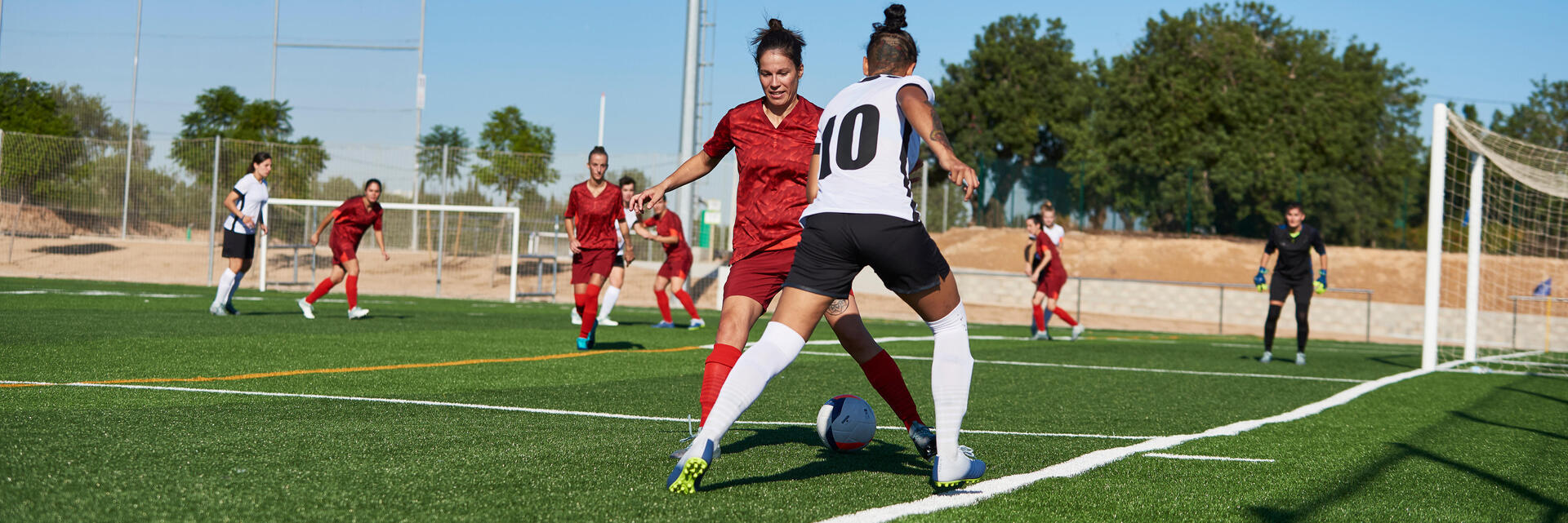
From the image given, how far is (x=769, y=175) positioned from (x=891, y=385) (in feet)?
3.29

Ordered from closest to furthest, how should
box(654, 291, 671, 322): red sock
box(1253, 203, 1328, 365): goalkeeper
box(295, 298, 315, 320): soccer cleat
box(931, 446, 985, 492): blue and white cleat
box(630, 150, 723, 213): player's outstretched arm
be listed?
box(931, 446, 985, 492): blue and white cleat < box(630, 150, 723, 213): player's outstretched arm < box(1253, 203, 1328, 365): goalkeeper < box(295, 298, 315, 320): soccer cleat < box(654, 291, 671, 322): red sock

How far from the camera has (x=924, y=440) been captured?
4316 millimetres

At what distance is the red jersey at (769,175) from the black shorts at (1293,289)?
29.5 feet

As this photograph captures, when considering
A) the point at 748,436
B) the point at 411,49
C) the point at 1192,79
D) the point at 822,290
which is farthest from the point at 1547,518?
the point at 1192,79

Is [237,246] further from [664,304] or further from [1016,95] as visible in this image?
[1016,95]

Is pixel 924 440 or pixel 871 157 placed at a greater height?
pixel 871 157

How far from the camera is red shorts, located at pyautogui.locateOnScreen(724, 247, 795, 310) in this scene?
4.46 meters

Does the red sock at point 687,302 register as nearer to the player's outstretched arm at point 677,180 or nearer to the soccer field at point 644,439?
the soccer field at point 644,439

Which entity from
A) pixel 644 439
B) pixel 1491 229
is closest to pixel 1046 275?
pixel 1491 229

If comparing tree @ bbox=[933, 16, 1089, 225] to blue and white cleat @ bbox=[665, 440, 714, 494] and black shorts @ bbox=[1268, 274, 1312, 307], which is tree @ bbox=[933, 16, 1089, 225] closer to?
black shorts @ bbox=[1268, 274, 1312, 307]

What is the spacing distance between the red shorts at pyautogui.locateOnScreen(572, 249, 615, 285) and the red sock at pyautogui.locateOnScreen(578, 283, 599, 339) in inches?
5.9

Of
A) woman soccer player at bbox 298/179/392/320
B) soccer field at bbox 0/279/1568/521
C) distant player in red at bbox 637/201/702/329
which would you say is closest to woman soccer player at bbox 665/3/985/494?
soccer field at bbox 0/279/1568/521

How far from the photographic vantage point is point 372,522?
2.95 m

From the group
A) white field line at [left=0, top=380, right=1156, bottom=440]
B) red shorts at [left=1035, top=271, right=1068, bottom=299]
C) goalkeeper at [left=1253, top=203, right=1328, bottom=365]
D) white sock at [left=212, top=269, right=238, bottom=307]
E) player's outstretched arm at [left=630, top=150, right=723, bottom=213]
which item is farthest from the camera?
red shorts at [left=1035, top=271, right=1068, bottom=299]
